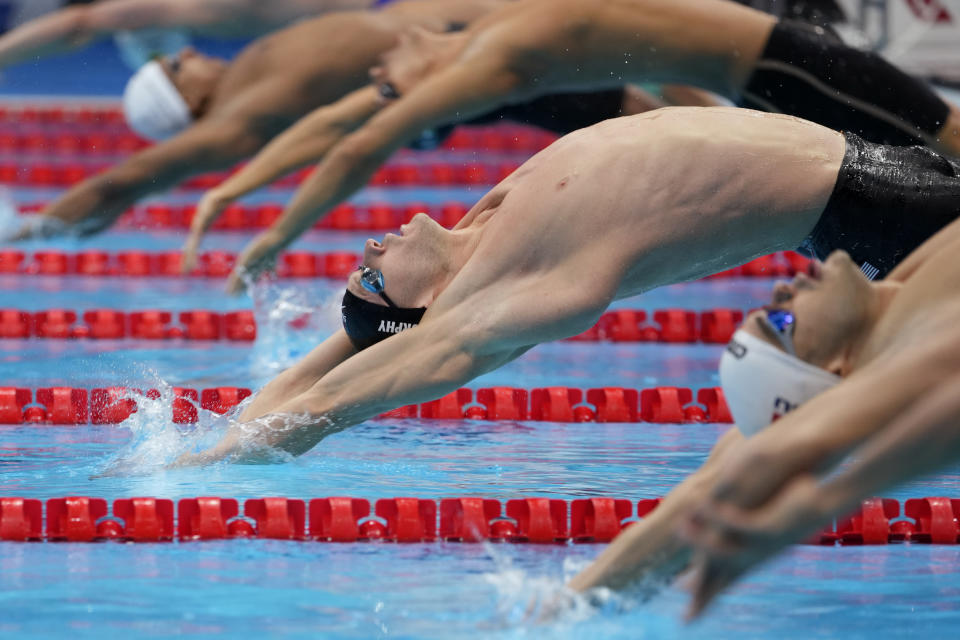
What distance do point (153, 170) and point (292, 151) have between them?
22.5 inches

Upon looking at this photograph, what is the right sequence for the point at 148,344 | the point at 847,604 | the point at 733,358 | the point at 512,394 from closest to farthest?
the point at 733,358 → the point at 847,604 → the point at 512,394 → the point at 148,344

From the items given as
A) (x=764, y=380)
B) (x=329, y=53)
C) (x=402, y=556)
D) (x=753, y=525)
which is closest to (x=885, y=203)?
(x=764, y=380)

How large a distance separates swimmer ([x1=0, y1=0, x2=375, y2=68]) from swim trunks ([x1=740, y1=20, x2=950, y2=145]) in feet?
9.70

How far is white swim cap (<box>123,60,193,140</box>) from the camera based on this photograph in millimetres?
5980

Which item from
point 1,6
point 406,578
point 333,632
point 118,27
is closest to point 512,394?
point 406,578

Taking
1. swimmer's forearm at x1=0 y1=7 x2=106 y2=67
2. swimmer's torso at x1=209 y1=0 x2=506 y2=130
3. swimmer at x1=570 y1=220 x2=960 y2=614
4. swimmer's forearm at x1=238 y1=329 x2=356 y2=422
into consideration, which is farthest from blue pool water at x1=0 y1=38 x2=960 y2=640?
swimmer's forearm at x1=0 y1=7 x2=106 y2=67

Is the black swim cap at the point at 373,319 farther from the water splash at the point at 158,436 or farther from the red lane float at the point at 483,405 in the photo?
the red lane float at the point at 483,405

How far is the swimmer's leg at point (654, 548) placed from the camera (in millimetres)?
2109

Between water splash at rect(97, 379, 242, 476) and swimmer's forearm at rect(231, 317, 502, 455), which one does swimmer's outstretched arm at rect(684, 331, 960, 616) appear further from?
water splash at rect(97, 379, 242, 476)

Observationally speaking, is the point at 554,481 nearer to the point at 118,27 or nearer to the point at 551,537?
the point at 551,537

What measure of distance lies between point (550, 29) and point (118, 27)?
2809mm

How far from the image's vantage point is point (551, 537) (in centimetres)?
296

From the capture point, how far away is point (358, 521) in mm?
3018

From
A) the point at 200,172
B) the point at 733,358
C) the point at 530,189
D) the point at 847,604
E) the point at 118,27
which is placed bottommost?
the point at 847,604
